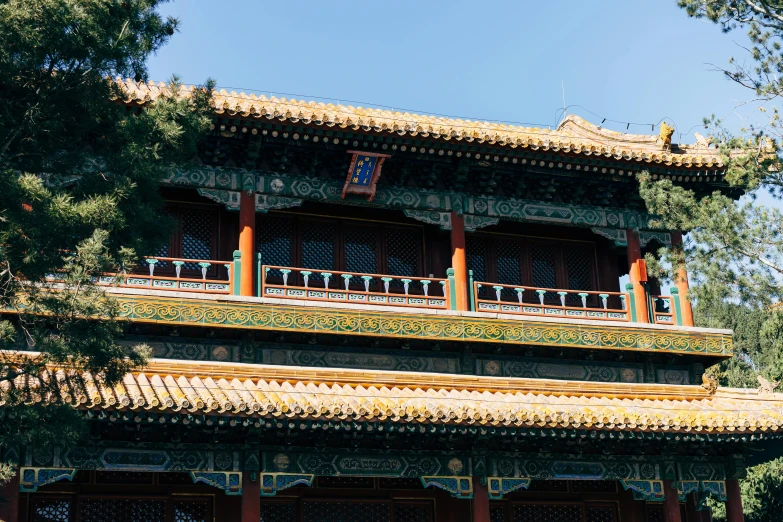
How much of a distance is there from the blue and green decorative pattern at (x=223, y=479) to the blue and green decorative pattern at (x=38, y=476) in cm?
163

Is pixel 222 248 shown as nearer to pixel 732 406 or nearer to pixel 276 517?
pixel 276 517

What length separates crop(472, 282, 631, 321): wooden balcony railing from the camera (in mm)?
17953

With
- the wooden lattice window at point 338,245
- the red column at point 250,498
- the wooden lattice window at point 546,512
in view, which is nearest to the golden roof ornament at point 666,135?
the wooden lattice window at point 338,245

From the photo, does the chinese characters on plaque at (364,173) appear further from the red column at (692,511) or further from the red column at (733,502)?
the red column at (733,502)

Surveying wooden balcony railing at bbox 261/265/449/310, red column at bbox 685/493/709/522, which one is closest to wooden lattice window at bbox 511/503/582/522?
red column at bbox 685/493/709/522

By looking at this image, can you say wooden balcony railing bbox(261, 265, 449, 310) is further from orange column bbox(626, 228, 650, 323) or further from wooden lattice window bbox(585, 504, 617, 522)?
wooden lattice window bbox(585, 504, 617, 522)

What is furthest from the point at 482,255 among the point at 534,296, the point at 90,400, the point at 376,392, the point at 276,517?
the point at 90,400

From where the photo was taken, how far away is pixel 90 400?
13.3 metres

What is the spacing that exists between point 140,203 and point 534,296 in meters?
8.76

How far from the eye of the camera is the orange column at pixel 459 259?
17650 millimetres

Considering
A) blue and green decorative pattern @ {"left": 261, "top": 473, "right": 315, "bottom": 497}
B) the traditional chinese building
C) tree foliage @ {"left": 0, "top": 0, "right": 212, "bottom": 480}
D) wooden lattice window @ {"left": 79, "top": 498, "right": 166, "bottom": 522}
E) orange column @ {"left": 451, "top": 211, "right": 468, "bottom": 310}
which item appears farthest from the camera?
orange column @ {"left": 451, "top": 211, "right": 468, "bottom": 310}

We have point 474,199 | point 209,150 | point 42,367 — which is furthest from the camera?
point 474,199

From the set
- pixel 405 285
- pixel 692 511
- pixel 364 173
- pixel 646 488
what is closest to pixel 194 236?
pixel 364 173

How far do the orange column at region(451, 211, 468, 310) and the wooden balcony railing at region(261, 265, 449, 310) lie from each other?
21cm
